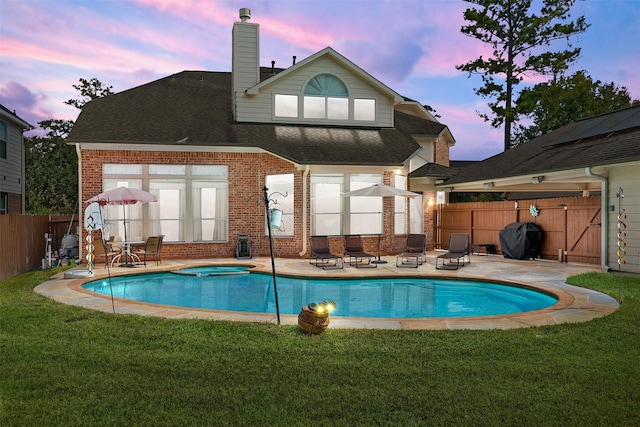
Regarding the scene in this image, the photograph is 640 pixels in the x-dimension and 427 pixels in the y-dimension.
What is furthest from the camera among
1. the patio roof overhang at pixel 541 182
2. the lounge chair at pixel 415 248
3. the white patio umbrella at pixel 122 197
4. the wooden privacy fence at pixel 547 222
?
the lounge chair at pixel 415 248

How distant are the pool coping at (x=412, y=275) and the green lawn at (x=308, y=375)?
0.57 metres

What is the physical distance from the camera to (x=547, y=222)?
16.1m

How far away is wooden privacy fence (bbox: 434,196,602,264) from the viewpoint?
14.5 m

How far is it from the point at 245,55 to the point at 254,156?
4220mm

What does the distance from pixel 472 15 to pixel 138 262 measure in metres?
22.5

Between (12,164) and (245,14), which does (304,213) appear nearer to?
(245,14)

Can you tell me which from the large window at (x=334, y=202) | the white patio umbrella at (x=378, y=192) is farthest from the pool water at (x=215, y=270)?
the white patio umbrella at (x=378, y=192)

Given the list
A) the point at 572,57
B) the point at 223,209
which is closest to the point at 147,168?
the point at 223,209

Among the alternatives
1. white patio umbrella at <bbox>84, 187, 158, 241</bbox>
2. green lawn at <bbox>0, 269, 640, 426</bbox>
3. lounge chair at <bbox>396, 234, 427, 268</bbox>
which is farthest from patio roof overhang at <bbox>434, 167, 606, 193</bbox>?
white patio umbrella at <bbox>84, 187, 158, 241</bbox>

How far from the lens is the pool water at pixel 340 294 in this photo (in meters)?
9.34

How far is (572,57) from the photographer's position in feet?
86.9

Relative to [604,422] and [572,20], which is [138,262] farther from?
[572,20]

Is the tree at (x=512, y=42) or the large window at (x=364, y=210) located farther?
the tree at (x=512, y=42)

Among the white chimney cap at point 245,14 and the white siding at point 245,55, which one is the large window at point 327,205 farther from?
the white chimney cap at point 245,14
